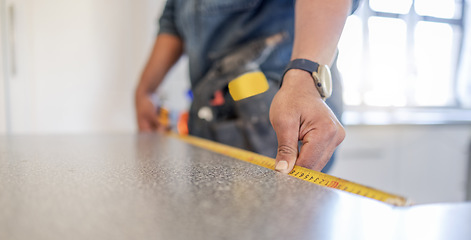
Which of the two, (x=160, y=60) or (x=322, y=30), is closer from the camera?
(x=322, y=30)

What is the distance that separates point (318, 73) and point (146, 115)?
3.09 ft

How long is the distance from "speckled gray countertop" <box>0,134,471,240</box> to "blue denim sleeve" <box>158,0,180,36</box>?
982mm

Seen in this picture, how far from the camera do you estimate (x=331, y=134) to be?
415 mm

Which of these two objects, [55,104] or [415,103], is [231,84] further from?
[415,103]

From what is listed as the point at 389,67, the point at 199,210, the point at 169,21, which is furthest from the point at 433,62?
the point at 199,210

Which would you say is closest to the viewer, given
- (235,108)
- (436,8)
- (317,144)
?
(317,144)

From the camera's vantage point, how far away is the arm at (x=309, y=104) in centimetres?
41

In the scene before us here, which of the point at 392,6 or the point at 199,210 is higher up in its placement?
the point at 392,6

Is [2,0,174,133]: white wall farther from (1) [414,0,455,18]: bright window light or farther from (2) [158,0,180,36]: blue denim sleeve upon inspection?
(1) [414,0,455,18]: bright window light

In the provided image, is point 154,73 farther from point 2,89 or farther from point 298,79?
point 2,89

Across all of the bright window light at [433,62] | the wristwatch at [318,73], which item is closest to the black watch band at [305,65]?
the wristwatch at [318,73]

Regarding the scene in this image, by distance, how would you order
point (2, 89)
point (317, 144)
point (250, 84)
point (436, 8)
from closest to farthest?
point (317, 144)
point (250, 84)
point (2, 89)
point (436, 8)

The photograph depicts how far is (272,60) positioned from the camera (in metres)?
0.80

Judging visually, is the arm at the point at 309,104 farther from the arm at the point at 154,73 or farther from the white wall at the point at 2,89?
the white wall at the point at 2,89
